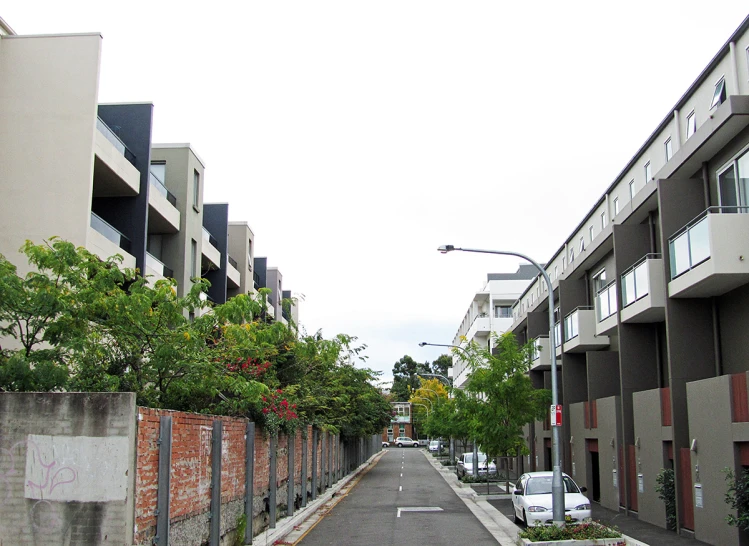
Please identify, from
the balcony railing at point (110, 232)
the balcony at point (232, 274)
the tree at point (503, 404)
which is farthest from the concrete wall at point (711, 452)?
the balcony at point (232, 274)

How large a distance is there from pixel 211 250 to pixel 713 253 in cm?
2270

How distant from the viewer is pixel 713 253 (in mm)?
16328

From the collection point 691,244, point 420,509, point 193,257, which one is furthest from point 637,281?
point 193,257

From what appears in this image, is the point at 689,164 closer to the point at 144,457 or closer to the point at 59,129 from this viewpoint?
the point at 144,457

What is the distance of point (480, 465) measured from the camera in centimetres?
4456

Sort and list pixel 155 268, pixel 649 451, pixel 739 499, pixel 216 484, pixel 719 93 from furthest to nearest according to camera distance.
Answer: pixel 155 268
pixel 649 451
pixel 719 93
pixel 739 499
pixel 216 484

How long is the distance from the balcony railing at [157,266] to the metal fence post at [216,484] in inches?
499

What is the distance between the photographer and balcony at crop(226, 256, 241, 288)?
3718cm

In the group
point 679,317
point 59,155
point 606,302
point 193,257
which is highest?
point 59,155

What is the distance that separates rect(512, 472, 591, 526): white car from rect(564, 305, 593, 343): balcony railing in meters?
8.27

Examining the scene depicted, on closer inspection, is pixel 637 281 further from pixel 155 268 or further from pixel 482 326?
pixel 482 326

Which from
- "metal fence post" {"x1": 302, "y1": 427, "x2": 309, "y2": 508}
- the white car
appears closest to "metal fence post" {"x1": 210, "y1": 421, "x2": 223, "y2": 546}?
the white car

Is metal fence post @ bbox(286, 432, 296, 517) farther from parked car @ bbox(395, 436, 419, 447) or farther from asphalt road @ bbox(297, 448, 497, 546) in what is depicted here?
parked car @ bbox(395, 436, 419, 447)

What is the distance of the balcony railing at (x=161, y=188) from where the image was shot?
26.3 m
